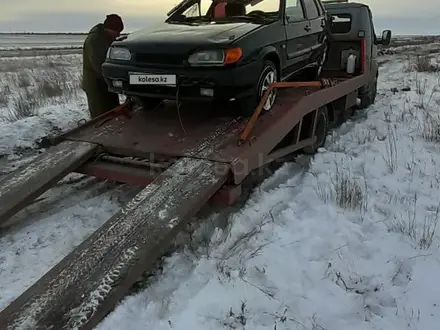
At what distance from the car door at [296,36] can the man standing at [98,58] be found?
2.26m

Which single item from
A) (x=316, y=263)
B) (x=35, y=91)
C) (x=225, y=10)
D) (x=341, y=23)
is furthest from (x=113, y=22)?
(x=35, y=91)

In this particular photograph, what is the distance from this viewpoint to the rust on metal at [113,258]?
8.64ft

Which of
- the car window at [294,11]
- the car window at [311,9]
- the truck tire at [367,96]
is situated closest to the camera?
the car window at [294,11]

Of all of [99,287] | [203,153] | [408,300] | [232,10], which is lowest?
[408,300]

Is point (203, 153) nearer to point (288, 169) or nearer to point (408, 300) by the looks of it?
point (288, 169)

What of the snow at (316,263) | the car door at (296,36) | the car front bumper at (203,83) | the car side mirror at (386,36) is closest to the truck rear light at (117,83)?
the car front bumper at (203,83)

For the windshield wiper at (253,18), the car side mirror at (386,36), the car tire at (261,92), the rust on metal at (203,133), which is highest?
the windshield wiper at (253,18)

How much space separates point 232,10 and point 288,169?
215 cm

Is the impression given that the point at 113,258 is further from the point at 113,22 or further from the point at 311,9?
the point at 311,9

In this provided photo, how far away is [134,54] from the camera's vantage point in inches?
193

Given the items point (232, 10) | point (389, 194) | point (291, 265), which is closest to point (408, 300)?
point (291, 265)

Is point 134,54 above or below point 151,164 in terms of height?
above

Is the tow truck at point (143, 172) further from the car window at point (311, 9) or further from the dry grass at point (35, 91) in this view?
the dry grass at point (35, 91)

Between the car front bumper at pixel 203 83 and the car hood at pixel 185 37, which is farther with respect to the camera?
the car hood at pixel 185 37
